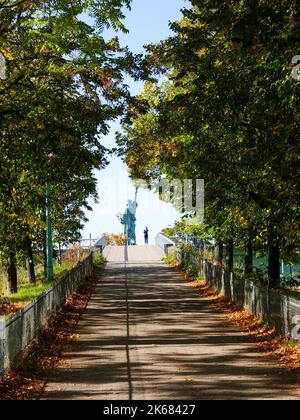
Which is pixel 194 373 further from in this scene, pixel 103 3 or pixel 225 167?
pixel 103 3

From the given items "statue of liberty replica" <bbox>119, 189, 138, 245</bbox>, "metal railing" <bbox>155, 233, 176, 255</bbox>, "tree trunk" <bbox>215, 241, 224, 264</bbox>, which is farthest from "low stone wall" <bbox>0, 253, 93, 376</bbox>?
"statue of liberty replica" <bbox>119, 189, 138, 245</bbox>

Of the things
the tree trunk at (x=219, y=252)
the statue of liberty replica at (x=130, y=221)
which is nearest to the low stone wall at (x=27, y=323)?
the tree trunk at (x=219, y=252)

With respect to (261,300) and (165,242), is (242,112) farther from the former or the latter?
(165,242)

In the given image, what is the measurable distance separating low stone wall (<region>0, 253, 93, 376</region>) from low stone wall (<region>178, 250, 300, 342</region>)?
5.99 metres

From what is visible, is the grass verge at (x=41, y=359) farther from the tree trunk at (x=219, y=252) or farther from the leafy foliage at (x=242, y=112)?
the tree trunk at (x=219, y=252)

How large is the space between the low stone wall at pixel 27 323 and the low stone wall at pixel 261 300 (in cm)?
599

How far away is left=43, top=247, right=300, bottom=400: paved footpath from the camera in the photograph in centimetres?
1077

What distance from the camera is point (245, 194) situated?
57.9 ft

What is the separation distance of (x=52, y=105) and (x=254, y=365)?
30.1 ft

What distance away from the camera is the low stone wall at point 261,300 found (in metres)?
14.4

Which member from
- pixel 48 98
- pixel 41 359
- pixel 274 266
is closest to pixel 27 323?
pixel 41 359
